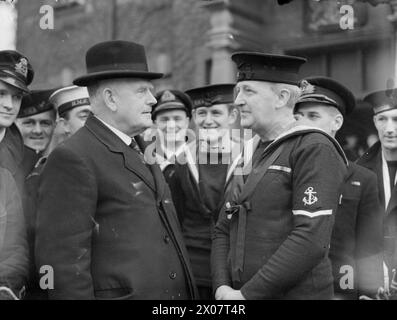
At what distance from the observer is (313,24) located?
830 cm

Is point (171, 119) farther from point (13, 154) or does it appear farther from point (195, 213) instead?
point (13, 154)

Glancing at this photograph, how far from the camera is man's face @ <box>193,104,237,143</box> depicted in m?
4.39

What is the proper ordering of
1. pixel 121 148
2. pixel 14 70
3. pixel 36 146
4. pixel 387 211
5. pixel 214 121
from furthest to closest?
1. pixel 214 121
2. pixel 36 146
3. pixel 387 211
4. pixel 14 70
5. pixel 121 148

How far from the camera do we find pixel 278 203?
2.83 metres

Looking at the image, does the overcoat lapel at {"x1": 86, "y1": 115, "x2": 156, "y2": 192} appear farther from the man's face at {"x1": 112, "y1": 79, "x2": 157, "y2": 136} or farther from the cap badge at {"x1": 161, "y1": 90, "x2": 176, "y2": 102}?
the cap badge at {"x1": 161, "y1": 90, "x2": 176, "y2": 102}

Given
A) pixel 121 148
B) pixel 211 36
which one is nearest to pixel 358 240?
pixel 121 148

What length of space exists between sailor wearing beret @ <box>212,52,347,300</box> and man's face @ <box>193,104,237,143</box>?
1.23 m

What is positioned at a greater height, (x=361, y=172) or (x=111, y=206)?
(x=361, y=172)

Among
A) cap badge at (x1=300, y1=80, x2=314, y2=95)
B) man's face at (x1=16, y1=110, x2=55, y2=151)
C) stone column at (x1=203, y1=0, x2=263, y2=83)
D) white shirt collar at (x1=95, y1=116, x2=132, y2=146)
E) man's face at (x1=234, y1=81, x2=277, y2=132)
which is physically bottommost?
white shirt collar at (x1=95, y1=116, x2=132, y2=146)

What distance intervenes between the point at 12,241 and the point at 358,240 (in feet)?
6.01

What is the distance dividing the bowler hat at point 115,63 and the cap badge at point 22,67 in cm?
44

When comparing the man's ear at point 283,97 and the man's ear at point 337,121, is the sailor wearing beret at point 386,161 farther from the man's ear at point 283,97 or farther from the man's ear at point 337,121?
the man's ear at point 283,97

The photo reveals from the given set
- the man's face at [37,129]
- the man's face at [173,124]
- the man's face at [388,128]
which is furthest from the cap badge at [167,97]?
the man's face at [388,128]

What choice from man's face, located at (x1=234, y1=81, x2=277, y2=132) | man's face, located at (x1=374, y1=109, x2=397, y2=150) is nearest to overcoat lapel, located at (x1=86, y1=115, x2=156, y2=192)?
man's face, located at (x1=234, y1=81, x2=277, y2=132)
